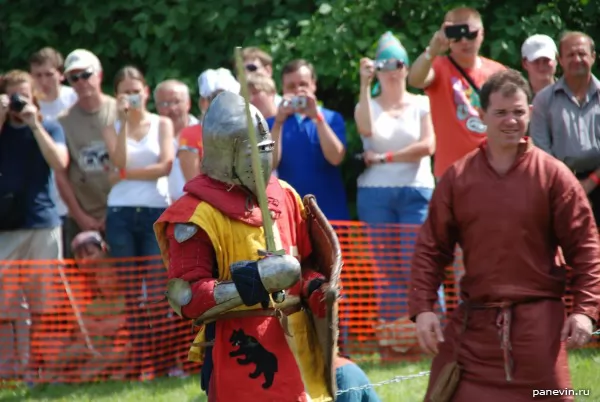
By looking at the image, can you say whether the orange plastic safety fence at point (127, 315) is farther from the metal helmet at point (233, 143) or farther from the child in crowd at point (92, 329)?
the metal helmet at point (233, 143)

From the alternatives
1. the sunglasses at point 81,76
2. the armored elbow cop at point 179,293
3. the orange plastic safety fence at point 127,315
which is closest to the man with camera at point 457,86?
the orange plastic safety fence at point 127,315

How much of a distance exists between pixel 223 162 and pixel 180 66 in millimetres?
5553

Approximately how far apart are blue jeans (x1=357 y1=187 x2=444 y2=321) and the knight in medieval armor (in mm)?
3016

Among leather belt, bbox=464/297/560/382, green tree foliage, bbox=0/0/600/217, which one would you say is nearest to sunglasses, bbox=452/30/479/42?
green tree foliage, bbox=0/0/600/217

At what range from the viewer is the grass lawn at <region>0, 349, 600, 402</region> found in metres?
7.68

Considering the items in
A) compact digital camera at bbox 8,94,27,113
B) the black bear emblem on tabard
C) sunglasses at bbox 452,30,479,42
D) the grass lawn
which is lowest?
the grass lawn

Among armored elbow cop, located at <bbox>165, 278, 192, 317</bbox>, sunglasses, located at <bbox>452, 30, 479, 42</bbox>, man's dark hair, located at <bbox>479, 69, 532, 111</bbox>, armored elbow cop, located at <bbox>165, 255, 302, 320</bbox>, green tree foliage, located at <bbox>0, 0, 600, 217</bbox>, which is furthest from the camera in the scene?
green tree foliage, located at <bbox>0, 0, 600, 217</bbox>

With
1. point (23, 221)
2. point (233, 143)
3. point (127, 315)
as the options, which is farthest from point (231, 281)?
point (23, 221)

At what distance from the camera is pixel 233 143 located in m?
5.52

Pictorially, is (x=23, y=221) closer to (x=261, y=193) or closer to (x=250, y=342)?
(x=250, y=342)

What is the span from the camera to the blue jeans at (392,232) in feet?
28.3

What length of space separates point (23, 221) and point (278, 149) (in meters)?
1.79

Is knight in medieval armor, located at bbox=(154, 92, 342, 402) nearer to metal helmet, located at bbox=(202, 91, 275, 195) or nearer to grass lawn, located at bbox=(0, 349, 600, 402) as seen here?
metal helmet, located at bbox=(202, 91, 275, 195)

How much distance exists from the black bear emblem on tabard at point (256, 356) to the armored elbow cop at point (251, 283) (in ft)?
0.63
